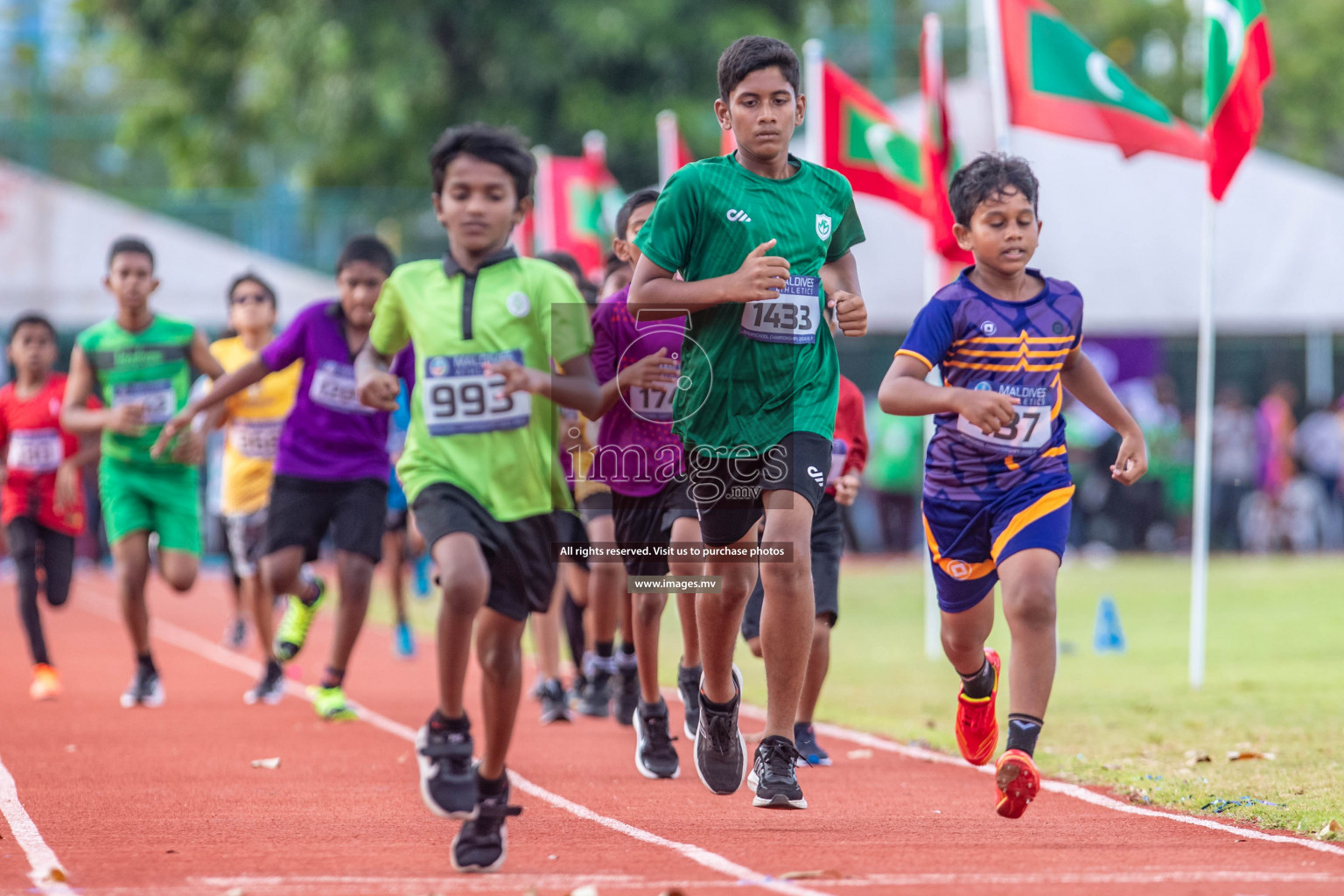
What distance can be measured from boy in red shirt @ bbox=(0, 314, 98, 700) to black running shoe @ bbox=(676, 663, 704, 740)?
15.0 ft

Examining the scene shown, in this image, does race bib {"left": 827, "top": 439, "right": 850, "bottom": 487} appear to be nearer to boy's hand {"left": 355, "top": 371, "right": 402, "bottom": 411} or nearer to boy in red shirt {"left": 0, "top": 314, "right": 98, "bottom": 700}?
boy's hand {"left": 355, "top": 371, "right": 402, "bottom": 411}

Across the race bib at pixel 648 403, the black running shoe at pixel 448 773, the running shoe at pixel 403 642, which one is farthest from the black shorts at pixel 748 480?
the running shoe at pixel 403 642

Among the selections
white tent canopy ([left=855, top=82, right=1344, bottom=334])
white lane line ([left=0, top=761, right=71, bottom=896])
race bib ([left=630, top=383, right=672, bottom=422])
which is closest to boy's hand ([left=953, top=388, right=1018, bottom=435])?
race bib ([left=630, top=383, right=672, bottom=422])

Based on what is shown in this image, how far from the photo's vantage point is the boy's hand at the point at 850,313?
5984 mm

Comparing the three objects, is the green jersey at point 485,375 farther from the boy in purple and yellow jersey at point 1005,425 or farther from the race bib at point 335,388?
the race bib at point 335,388

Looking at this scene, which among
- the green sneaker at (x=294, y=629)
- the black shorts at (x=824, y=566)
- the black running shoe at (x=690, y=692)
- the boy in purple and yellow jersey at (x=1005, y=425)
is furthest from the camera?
the green sneaker at (x=294, y=629)

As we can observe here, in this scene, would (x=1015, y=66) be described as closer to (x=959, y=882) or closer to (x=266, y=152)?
(x=959, y=882)

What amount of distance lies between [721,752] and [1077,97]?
7.24 metres

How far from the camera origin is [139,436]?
10281 mm

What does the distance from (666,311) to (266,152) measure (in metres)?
28.7

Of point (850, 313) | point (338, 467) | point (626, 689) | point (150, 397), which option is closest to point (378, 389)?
point (850, 313)

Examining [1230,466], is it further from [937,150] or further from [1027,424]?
[1027,424]

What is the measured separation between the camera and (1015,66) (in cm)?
1220

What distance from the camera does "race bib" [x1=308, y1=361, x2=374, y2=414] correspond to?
9.53 m
